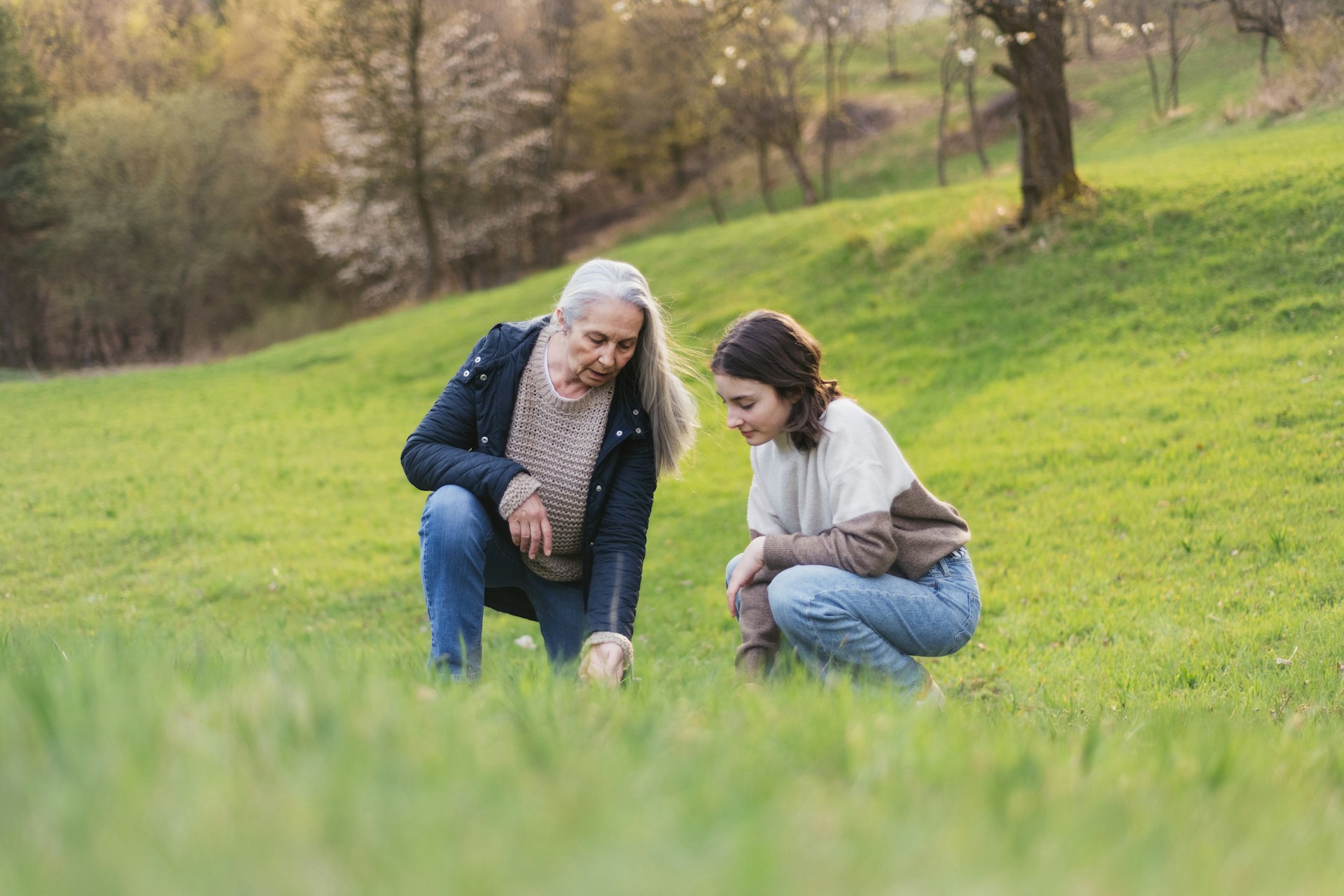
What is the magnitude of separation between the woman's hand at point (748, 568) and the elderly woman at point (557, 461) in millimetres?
436

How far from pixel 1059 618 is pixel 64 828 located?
20.4 ft

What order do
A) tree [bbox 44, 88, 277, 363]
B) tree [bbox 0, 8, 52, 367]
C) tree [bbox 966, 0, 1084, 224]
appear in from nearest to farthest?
tree [bbox 966, 0, 1084, 224] → tree [bbox 0, 8, 52, 367] → tree [bbox 44, 88, 277, 363]

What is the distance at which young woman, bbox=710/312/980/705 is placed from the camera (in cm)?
411

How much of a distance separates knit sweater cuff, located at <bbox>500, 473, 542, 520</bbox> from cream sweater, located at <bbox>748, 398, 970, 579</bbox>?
3.24 ft

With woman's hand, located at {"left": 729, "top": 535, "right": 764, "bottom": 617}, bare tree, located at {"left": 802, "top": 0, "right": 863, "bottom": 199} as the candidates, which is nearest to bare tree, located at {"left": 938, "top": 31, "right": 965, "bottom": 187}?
bare tree, located at {"left": 802, "top": 0, "right": 863, "bottom": 199}

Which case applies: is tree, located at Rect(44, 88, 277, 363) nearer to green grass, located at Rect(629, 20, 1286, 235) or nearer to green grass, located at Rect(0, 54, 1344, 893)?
green grass, located at Rect(629, 20, 1286, 235)

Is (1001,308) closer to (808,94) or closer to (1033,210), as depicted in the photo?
(1033,210)

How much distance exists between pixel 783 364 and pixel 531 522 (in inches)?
50.4

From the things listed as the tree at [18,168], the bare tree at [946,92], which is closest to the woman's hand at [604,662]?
the bare tree at [946,92]

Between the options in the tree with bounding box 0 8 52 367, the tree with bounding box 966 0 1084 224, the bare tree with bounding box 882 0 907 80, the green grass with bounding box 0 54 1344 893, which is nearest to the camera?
the green grass with bounding box 0 54 1344 893

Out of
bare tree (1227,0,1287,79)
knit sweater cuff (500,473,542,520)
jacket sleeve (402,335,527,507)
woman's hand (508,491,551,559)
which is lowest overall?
woman's hand (508,491,551,559)

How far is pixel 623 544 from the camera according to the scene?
475cm

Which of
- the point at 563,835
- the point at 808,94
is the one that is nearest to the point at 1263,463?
the point at 563,835

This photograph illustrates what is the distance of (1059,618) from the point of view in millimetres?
6684
